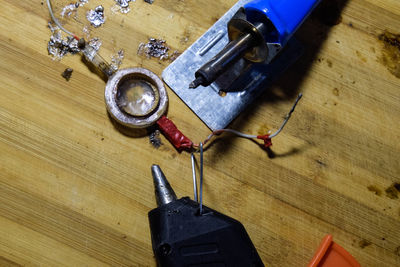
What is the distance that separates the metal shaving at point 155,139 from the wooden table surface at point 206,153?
1cm

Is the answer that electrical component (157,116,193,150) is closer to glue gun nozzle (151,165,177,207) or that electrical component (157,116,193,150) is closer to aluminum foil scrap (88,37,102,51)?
glue gun nozzle (151,165,177,207)

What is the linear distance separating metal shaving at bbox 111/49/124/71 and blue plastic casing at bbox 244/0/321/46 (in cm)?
28

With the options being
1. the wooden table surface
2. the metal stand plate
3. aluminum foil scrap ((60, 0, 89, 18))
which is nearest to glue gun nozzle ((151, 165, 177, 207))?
the wooden table surface

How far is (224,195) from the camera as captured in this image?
2.28ft

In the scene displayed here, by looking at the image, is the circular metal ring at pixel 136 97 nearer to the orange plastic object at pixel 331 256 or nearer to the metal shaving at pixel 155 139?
the metal shaving at pixel 155 139

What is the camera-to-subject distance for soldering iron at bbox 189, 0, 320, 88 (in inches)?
23.7

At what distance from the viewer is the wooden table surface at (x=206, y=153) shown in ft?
2.17

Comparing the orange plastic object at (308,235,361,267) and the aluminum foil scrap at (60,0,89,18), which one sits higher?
the aluminum foil scrap at (60,0,89,18)

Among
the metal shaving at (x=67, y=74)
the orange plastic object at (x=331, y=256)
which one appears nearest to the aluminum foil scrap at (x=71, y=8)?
the metal shaving at (x=67, y=74)

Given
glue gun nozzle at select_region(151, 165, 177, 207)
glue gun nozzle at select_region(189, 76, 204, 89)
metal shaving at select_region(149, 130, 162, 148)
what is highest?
glue gun nozzle at select_region(189, 76, 204, 89)

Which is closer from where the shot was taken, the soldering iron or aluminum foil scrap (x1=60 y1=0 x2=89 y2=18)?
the soldering iron

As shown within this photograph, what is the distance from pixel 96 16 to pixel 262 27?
1.18 ft

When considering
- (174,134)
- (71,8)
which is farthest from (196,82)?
(71,8)

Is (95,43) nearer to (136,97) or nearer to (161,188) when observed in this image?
(136,97)
